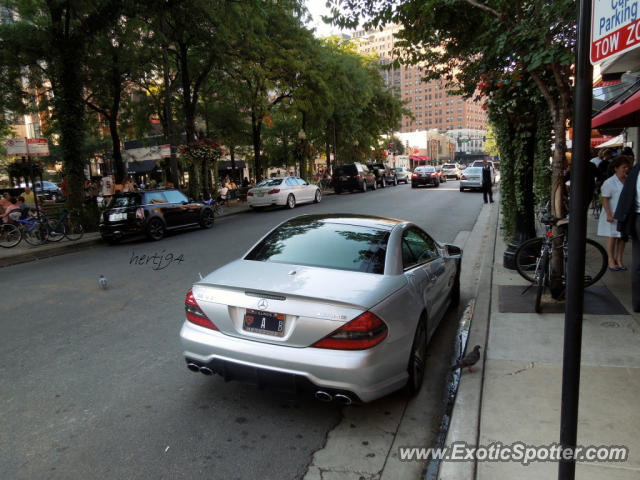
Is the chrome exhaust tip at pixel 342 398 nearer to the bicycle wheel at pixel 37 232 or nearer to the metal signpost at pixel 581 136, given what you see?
the metal signpost at pixel 581 136

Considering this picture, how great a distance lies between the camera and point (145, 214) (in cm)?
1334

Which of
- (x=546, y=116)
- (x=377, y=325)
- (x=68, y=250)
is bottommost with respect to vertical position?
(x=68, y=250)

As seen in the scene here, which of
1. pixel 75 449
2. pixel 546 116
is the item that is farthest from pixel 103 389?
pixel 546 116

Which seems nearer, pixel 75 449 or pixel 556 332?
pixel 75 449

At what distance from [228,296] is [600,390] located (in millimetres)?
3038

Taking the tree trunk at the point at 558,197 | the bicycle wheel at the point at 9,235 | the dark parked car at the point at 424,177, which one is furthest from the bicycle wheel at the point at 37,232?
the dark parked car at the point at 424,177

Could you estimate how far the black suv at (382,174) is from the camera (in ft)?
121

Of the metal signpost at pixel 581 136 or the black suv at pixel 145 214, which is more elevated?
the metal signpost at pixel 581 136

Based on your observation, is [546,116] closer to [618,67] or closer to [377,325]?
[618,67]

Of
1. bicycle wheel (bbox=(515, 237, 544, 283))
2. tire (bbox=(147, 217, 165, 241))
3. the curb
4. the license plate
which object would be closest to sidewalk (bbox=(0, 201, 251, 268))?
tire (bbox=(147, 217, 165, 241))

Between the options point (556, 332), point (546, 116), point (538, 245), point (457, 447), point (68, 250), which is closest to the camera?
point (457, 447)

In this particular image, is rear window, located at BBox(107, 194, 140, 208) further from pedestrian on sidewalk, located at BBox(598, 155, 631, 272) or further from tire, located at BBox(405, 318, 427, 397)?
pedestrian on sidewalk, located at BBox(598, 155, 631, 272)

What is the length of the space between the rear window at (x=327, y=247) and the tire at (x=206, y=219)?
11.4 meters

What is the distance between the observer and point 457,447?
306 cm
